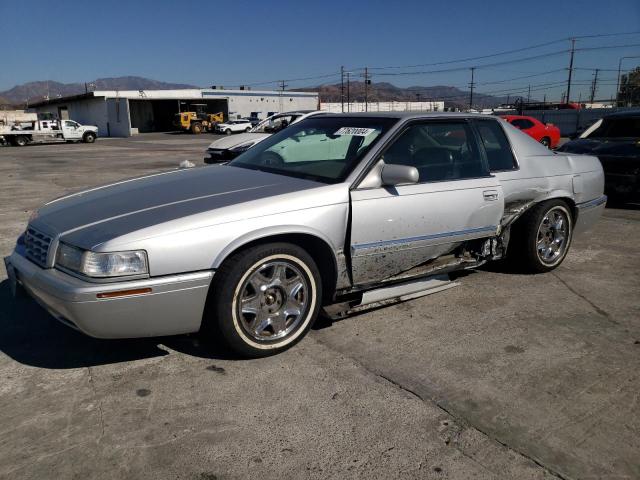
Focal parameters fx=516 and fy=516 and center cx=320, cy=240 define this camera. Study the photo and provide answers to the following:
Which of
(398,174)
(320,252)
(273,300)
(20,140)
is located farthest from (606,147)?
(20,140)

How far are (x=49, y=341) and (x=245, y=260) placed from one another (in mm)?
1531

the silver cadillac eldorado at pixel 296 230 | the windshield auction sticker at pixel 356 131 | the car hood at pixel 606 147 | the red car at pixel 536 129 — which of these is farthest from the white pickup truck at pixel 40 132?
the windshield auction sticker at pixel 356 131

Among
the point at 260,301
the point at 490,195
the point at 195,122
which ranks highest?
the point at 195,122

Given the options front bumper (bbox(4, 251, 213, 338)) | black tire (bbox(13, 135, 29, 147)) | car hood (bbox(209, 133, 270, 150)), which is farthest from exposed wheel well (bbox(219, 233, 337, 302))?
black tire (bbox(13, 135, 29, 147))

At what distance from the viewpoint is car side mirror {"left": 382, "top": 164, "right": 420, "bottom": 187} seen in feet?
10.9

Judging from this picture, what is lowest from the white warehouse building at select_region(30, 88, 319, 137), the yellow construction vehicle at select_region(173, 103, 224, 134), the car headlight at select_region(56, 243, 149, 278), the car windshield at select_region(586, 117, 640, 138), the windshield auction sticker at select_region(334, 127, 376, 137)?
the car headlight at select_region(56, 243, 149, 278)

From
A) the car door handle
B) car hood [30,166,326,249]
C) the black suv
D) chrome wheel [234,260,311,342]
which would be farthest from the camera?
the black suv

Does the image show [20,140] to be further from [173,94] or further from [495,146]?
[495,146]

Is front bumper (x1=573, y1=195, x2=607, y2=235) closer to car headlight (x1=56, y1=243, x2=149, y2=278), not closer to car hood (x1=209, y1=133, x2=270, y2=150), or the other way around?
car headlight (x1=56, y1=243, x2=149, y2=278)

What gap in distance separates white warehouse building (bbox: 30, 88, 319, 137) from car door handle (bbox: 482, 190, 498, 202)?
47742mm

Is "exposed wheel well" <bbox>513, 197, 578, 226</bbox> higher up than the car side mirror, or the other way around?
the car side mirror

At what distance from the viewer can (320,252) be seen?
11.0 ft

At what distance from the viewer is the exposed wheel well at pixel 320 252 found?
3180mm

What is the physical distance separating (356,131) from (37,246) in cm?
227
